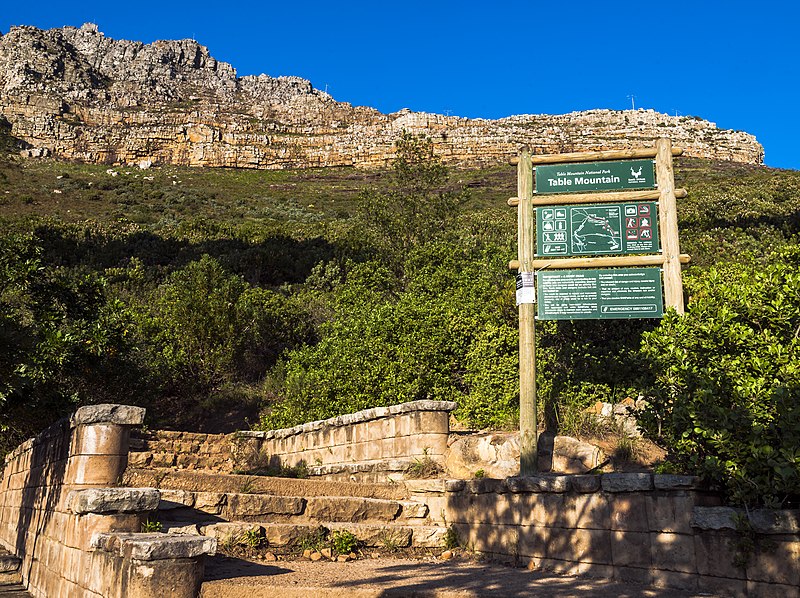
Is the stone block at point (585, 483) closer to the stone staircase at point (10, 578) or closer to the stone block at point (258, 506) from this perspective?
the stone block at point (258, 506)

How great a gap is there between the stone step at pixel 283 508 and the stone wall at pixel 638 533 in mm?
1014

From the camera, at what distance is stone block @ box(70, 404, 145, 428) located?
20.9 ft

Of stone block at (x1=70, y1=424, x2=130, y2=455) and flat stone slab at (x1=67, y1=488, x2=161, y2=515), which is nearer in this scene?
flat stone slab at (x1=67, y1=488, x2=161, y2=515)

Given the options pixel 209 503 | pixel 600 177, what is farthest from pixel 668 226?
pixel 209 503

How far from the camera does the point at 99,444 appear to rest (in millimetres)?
6379

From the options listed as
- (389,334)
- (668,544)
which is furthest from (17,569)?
(668,544)

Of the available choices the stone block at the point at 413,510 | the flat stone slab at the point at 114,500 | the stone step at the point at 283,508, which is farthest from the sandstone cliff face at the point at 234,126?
the flat stone slab at the point at 114,500

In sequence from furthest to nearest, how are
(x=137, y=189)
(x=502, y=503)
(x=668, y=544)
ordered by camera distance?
(x=137, y=189) → (x=502, y=503) → (x=668, y=544)

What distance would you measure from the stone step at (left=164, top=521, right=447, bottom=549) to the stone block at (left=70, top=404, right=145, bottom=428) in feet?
3.90

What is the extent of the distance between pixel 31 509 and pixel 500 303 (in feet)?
25.3

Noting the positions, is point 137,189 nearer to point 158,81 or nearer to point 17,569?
point 17,569

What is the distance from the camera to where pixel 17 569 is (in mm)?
8469

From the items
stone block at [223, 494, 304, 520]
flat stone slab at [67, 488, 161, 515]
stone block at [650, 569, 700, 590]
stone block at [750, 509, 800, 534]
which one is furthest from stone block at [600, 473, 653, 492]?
flat stone slab at [67, 488, 161, 515]

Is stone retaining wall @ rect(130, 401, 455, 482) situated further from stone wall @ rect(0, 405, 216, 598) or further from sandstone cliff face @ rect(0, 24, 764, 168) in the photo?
sandstone cliff face @ rect(0, 24, 764, 168)
